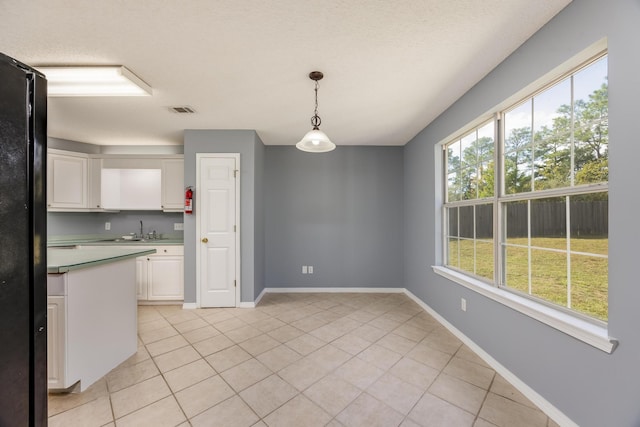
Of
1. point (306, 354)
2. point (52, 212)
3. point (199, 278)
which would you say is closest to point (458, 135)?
point (306, 354)

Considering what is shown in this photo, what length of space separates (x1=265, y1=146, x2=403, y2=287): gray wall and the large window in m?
1.74

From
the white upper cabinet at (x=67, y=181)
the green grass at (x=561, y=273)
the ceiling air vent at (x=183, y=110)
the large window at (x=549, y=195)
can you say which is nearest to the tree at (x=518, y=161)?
the large window at (x=549, y=195)

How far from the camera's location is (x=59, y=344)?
5.54ft

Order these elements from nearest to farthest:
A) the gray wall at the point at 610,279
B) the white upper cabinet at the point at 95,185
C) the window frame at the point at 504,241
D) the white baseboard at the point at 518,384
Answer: the gray wall at the point at 610,279 → the window frame at the point at 504,241 → the white baseboard at the point at 518,384 → the white upper cabinet at the point at 95,185

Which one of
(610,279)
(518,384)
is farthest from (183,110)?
(518,384)

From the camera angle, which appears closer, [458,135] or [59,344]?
[59,344]

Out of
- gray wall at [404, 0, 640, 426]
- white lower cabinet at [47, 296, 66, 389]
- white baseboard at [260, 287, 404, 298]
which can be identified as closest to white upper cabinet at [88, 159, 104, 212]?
white lower cabinet at [47, 296, 66, 389]

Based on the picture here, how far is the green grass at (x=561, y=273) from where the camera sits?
1424mm

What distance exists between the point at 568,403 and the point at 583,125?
1666mm

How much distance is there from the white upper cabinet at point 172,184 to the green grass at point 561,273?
13.7 ft

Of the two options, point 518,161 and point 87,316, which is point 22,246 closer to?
point 87,316

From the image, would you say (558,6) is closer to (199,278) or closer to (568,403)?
(568,403)

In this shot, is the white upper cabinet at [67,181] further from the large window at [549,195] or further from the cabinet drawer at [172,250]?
the large window at [549,195]

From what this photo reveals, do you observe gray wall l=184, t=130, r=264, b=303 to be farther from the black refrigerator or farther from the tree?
the tree
